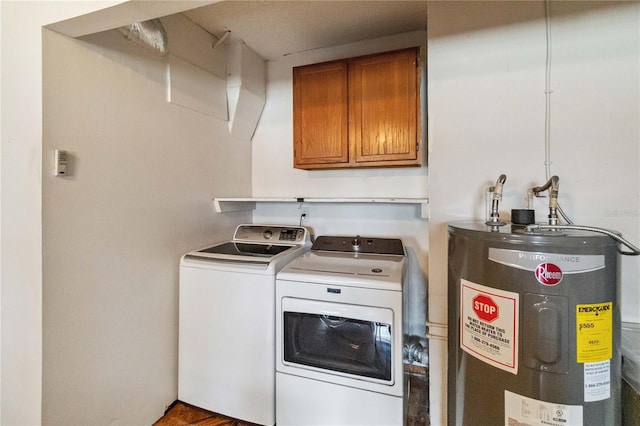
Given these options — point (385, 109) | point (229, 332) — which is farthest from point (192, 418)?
point (385, 109)

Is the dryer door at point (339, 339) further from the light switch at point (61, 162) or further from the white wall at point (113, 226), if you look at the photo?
the light switch at point (61, 162)

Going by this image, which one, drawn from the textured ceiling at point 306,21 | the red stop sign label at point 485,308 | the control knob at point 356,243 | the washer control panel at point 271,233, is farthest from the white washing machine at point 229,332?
the textured ceiling at point 306,21

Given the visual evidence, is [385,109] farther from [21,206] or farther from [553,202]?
[21,206]

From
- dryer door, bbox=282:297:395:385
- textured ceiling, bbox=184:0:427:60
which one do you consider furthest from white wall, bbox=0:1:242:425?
dryer door, bbox=282:297:395:385

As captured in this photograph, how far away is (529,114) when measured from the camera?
1384 mm

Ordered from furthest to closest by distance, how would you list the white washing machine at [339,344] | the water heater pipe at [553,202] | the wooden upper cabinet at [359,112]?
the wooden upper cabinet at [359,112] → the white washing machine at [339,344] → the water heater pipe at [553,202]

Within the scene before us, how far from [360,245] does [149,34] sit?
1789 mm

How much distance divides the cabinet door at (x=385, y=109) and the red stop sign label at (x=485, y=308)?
44.2 inches

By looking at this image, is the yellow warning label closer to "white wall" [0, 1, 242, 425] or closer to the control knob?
the control knob

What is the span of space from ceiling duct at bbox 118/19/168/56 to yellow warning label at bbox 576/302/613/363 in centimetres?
223

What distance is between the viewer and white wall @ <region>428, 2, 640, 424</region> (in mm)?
1268

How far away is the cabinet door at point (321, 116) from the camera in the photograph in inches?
82.8

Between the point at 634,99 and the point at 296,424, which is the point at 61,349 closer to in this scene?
the point at 296,424

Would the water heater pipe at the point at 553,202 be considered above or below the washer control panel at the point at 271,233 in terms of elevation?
above
